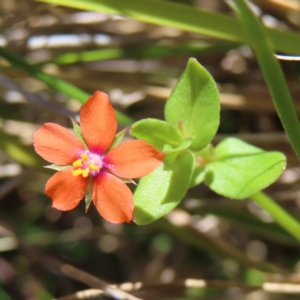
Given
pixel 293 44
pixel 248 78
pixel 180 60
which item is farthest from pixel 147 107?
pixel 293 44

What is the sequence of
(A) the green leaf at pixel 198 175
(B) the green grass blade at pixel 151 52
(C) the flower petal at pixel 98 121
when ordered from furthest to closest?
(B) the green grass blade at pixel 151 52 → (A) the green leaf at pixel 198 175 → (C) the flower petal at pixel 98 121

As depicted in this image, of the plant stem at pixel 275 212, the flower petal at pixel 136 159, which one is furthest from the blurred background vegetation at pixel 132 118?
the flower petal at pixel 136 159

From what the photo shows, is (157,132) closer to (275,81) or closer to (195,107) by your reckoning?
(195,107)

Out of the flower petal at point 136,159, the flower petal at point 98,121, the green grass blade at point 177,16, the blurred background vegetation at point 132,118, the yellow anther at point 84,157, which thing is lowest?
the blurred background vegetation at point 132,118

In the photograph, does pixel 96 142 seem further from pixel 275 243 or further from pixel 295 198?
pixel 275 243

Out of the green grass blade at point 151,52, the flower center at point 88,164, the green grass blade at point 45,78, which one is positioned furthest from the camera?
the green grass blade at point 151,52

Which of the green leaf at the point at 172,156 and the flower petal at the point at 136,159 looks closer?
the flower petal at the point at 136,159

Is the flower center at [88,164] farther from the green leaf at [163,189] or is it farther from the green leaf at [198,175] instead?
the green leaf at [198,175]

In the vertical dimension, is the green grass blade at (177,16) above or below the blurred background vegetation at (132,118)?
above
